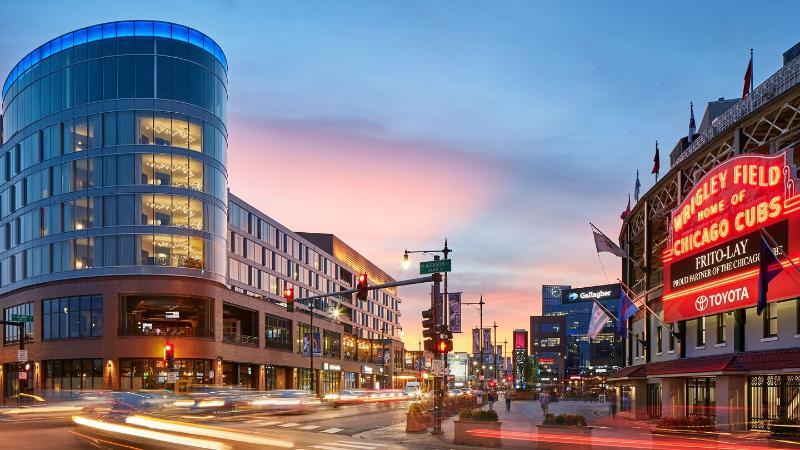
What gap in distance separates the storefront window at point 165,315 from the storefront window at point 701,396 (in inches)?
1773

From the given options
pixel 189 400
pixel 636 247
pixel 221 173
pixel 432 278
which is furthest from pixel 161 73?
pixel 432 278

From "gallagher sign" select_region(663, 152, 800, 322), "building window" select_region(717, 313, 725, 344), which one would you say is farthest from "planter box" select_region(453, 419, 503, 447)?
"building window" select_region(717, 313, 725, 344)

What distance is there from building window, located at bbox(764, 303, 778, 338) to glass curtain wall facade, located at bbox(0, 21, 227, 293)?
5224cm

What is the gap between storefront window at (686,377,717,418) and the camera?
4184 cm

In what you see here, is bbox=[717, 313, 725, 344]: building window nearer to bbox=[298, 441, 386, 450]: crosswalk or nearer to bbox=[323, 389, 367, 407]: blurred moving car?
bbox=[298, 441, 386, 450]: crosswalk

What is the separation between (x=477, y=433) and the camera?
29.8 meters

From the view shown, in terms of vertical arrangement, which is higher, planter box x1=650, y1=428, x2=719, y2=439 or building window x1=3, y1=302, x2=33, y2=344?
building window x1=3, y1=302, x2=33, y2=344

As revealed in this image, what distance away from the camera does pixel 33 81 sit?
78.9 meters

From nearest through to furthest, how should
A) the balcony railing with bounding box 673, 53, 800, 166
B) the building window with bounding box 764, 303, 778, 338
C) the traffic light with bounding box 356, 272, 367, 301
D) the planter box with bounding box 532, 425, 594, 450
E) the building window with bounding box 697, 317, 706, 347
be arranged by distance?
the planter box with bounding box 532, 425, 594, 450
the traffic light with bounding box 356, 272, 367, 301
the balcony railing with bounding box 673, 53, 800, 166
the building window with bounding box 764, 303, 778, 338
the building window with bounding box 697, 317, 706, 347

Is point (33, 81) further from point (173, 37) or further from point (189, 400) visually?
point (189, 400)

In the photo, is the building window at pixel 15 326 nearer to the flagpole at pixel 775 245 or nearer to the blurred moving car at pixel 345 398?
the blurred moving car at pixel 345 398

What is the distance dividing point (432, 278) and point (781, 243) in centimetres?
1435

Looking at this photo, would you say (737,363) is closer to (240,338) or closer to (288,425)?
(288,425)

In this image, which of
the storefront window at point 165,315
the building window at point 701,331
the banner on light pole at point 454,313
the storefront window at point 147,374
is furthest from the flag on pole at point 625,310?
the storefront window at point 165,315
